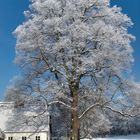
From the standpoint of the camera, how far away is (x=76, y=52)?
30406 millimetres

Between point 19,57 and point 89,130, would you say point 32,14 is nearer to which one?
point 19,57

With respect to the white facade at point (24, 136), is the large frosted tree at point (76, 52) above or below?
above

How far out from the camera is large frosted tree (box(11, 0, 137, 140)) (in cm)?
3044

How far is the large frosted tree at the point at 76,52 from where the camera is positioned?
99.9ft

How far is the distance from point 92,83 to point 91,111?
284cm

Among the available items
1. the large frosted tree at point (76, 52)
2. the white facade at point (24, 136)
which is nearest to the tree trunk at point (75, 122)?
the large frosted tree at point (76, 52)

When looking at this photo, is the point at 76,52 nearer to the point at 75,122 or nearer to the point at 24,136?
the point at 75,122

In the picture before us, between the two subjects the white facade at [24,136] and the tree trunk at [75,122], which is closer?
the tree trunk at [75,122]

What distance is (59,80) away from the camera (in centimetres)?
3145

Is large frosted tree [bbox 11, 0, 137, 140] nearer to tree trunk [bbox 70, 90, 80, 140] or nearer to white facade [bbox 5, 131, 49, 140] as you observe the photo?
tree trunk [bbox 70, 90, 80, 140]

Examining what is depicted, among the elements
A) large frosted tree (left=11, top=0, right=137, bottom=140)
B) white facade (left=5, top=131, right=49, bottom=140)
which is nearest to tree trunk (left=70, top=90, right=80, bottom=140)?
large frosted tree (left=11, top=0, right=137, bottom=140)

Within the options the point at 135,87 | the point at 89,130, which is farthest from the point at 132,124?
the point at 135,87

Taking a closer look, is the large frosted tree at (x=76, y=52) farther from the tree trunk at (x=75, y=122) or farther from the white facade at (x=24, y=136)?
the white facade at (x=24, y=136)

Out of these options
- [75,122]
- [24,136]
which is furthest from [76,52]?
[24,136]
